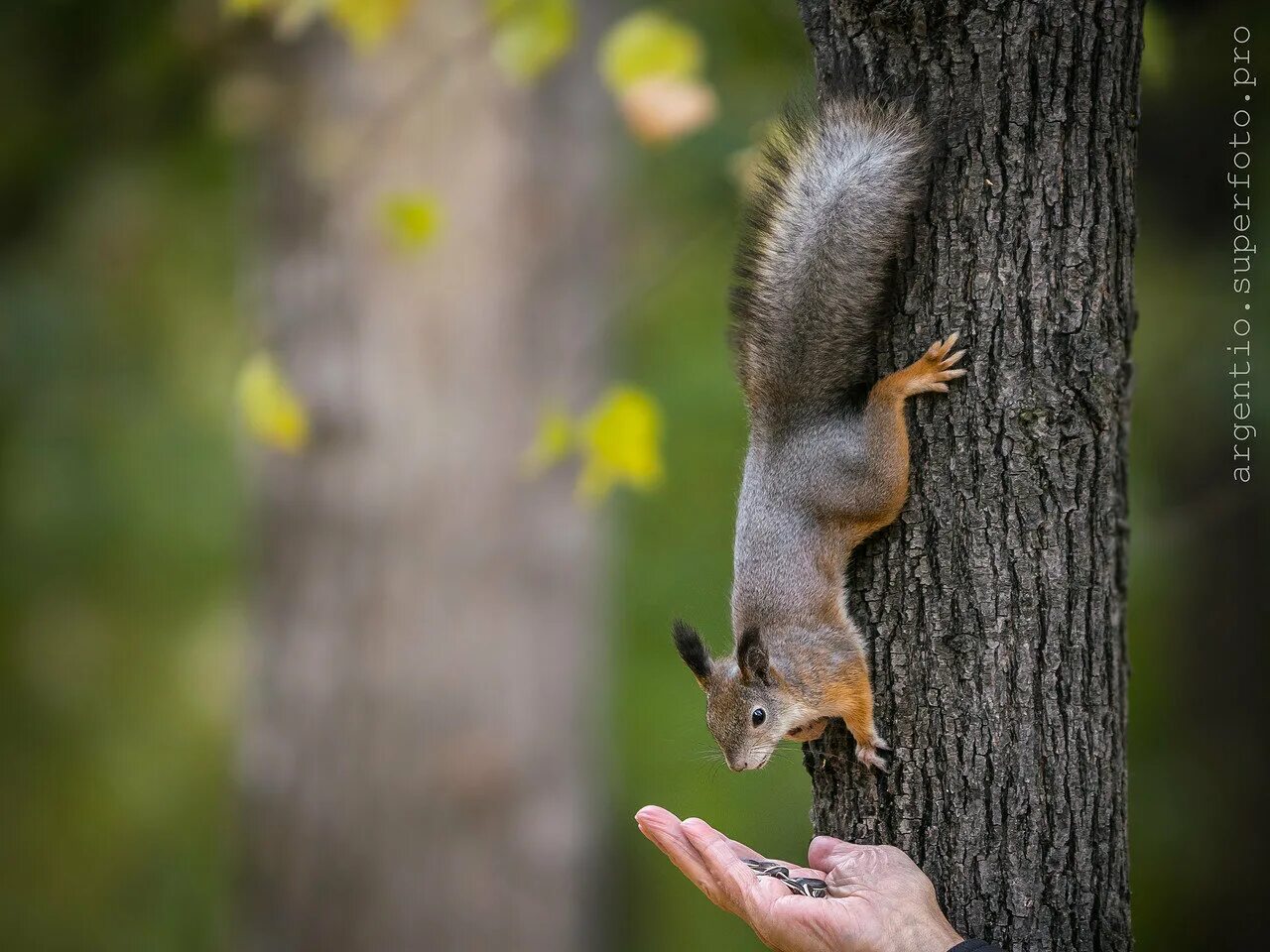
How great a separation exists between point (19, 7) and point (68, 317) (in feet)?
5.02

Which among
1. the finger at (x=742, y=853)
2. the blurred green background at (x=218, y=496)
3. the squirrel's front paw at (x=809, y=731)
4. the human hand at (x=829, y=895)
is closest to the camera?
the human hand at (x=829, y=895)

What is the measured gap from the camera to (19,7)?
4082 mm

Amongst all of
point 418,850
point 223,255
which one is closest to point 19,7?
point 223,255

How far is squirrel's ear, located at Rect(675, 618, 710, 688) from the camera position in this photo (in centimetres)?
204

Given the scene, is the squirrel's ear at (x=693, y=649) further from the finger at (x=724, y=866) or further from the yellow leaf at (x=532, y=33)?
the yellow leaf at (x=532, y=33)

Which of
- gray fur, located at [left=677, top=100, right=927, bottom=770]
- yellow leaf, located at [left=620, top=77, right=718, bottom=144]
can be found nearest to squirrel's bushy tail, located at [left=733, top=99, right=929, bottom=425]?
gray fur, located at [left=677, top=100, right=927, bottom=770]

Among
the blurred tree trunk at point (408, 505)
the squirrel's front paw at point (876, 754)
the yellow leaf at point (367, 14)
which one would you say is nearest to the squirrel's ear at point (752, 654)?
the squirrel's front paw at point (876, 754)

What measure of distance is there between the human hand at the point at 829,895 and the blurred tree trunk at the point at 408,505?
5.73 ft

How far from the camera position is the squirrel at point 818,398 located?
173cm

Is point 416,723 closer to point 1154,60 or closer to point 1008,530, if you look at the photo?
point 1008,530

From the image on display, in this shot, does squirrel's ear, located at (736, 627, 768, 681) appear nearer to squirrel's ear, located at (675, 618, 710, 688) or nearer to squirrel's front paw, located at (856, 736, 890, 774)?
squirrel's ear, located at (675, 618, 710, 688)

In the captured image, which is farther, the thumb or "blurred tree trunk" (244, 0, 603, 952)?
"blurred tree trunk" (244, 0, 603, 952)

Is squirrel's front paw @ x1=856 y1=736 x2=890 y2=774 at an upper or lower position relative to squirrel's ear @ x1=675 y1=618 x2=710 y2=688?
lower

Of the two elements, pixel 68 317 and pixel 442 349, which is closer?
pixel 442 349
